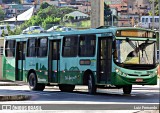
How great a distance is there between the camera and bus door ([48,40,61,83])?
33.2 m

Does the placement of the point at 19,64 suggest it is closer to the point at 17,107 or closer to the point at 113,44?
the point at 113,44

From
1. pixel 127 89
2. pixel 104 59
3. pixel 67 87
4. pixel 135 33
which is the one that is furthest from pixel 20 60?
pixel 135 33

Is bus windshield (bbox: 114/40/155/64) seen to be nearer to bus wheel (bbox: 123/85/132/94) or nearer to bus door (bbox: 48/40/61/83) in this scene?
bus wheel (bbox: 123/85/132/94)

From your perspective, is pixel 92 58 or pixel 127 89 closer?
pixel 92 58

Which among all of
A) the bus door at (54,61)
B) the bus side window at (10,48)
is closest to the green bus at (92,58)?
the bus door at (54,61)

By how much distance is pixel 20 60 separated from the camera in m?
36.7

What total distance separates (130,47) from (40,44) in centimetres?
664

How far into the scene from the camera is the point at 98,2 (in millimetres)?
49938

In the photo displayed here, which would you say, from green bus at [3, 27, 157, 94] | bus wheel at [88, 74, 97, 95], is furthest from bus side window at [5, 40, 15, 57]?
bus wheel at [88, 74, 97, 95]

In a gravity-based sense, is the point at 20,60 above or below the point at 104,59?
below

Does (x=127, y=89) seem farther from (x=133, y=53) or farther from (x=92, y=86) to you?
(x=133, y=53)

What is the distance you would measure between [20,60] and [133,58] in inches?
353

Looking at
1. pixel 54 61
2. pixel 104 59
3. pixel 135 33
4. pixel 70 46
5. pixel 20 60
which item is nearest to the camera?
pixel 135 33

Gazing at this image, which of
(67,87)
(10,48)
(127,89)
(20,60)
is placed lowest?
(67,87)
